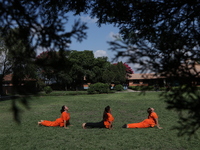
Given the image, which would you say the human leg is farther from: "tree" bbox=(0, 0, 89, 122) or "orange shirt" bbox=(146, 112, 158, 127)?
"tree" bbox=(0, 0, 89, 122)

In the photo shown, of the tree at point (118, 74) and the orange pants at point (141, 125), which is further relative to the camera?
the tree at point (118, 74)

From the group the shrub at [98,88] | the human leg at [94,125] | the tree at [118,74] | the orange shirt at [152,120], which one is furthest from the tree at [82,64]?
the orange shirt at [152,120]

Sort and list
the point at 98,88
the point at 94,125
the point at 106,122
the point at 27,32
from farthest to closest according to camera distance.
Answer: the point at 98,88
the point at 94,125
the point at 106,122
the point at 27,32

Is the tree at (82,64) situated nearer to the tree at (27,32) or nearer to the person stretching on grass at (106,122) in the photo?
the person stretching on grass at (106,122)

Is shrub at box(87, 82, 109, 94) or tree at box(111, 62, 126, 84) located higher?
tree at box(111, 62, 126, 84)

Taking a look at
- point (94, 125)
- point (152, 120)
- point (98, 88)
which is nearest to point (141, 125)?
point (152, 120)

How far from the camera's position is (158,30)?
410cm

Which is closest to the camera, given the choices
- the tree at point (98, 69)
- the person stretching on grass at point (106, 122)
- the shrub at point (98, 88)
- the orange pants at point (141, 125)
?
the person stretching on grass at point (106, 122)

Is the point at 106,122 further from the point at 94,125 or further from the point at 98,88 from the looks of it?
the point at 98,88

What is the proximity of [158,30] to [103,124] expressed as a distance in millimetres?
6005

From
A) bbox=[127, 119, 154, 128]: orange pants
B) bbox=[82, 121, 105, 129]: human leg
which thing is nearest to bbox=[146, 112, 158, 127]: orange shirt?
bbox=[127, 119, 154, 128]: orange pants

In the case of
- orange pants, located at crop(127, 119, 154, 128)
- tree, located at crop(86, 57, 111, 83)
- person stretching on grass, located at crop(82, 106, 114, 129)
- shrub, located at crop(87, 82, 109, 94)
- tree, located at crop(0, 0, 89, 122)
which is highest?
tree, located at crop(86, 57, 111, 83)

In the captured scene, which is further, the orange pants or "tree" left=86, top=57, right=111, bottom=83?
"tree" left=86, top=57, right=111, bottom=83

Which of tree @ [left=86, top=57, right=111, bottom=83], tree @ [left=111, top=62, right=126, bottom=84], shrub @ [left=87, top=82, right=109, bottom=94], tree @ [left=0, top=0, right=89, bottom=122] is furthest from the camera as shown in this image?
tree @ [left=86, top=57, right=111, bottom=83]
